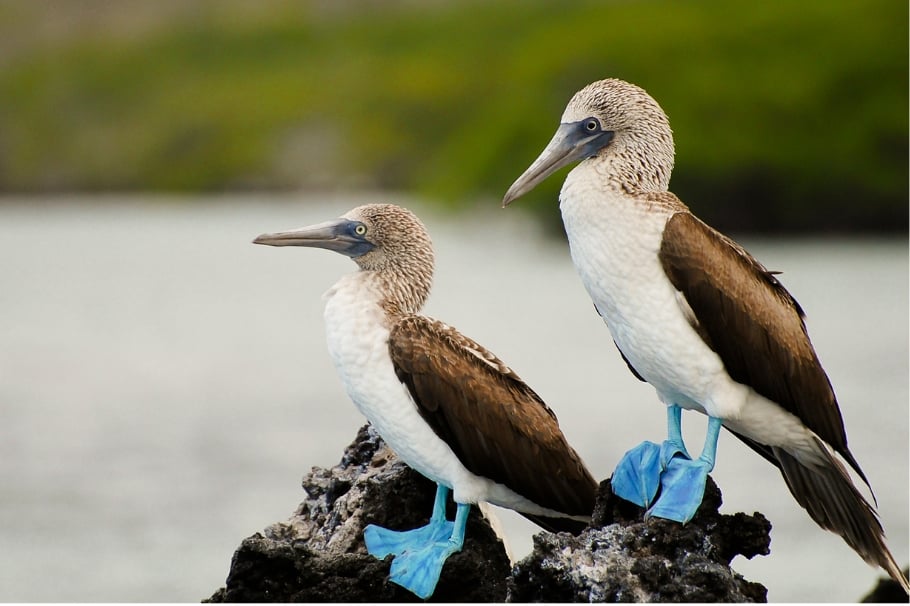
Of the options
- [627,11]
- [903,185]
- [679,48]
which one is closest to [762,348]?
[903,185]

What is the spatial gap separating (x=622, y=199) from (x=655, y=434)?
36.3ft

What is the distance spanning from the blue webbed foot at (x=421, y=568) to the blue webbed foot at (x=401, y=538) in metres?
0.11

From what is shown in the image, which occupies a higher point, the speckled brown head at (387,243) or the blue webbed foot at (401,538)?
the speckled brown head at (387,243)

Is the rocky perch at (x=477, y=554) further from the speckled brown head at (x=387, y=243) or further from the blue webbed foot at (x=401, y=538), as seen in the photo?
the speckled brown head at (x=387, y=243)

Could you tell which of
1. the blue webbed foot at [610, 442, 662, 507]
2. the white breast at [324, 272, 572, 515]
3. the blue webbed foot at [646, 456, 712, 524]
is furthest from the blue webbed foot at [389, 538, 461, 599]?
the blue webbed foot at [646, 456, 712, 524]

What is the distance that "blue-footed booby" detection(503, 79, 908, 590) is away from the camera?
516cm

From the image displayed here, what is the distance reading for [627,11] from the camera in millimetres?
40875

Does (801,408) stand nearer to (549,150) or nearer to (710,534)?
(710,534)

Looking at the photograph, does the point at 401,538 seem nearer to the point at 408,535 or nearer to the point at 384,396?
the point at 408,535

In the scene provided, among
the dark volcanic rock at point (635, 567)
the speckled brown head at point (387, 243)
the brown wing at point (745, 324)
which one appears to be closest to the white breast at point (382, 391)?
the speckled brown head at point (387, 243)

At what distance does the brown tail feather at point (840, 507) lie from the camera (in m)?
5.43

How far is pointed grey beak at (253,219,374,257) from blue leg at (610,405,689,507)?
143 centimetres

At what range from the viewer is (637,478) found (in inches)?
207

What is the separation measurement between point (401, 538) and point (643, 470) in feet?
3.51
